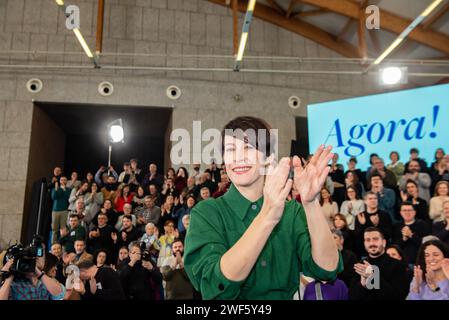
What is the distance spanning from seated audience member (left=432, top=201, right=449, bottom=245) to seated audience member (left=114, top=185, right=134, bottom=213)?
550cm

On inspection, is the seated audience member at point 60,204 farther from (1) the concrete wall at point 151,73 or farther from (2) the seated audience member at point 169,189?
(2) the seated audience member at point 169,189

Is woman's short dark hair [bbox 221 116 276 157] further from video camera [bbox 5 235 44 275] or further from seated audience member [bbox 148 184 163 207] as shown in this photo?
seated audience member [bbox 148 184 163 207]

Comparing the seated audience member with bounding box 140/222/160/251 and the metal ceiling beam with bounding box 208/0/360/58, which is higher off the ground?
the metal ceiling beam with bounding box 208/0/360/58

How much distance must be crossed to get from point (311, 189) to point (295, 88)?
1202 centimetres

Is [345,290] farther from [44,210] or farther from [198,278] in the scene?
[44,210]

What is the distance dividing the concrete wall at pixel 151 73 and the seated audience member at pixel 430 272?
7.74 m

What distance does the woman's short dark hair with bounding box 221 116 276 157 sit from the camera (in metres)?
1.31

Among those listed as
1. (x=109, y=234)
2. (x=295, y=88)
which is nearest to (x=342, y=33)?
(x=295, y=88)

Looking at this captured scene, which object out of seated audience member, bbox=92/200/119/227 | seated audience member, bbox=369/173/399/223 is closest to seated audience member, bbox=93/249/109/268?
seated audience member, bbox=92/200/119/227

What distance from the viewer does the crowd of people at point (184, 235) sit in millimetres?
4341

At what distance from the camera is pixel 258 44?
13086 millimetres

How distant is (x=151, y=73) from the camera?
40.1ft

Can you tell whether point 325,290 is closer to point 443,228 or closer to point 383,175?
point 443,228

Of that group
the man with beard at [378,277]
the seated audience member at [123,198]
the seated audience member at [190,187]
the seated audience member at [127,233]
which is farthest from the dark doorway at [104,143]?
the man with beard at [378,277]
